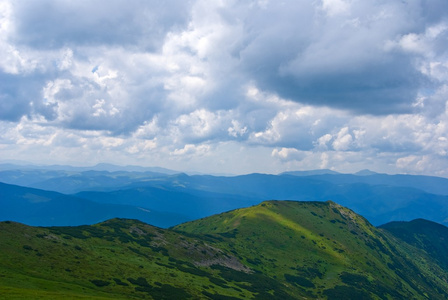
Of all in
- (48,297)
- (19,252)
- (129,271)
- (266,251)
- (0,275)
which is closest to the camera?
(48,297)

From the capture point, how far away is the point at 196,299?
241 feet

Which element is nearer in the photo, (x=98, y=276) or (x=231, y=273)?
(x=98, y=276)

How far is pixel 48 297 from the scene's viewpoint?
4750 cm

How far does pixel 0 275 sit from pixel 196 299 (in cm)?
4154

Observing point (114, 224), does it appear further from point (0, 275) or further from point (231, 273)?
point (0, 275)

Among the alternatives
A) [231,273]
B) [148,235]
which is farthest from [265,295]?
[148,235]

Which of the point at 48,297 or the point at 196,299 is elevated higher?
the point at 48,297

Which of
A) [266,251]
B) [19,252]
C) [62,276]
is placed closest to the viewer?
[62,276]

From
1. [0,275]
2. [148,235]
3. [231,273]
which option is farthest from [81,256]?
[231,273]

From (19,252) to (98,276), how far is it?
1969 cm

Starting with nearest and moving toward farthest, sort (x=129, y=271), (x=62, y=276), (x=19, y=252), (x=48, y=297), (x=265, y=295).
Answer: (x=48, y=297), (x=62, y=276), (x=19, y=252), (x=129, y=271), (x=265, y=295)

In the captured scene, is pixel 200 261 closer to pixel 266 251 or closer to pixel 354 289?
pixel 266 251

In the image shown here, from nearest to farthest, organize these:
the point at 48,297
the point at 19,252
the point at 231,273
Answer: the point at 48,297
the point at 19,252
the point at 231,273

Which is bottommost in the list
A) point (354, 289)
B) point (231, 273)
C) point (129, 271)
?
point (354, 289)
